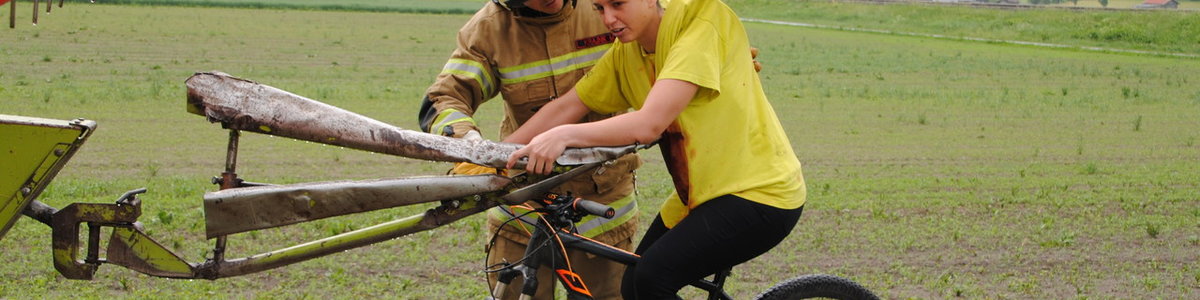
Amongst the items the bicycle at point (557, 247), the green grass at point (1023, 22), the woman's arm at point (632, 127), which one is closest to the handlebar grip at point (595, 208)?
the bicycle at point (557, 247)

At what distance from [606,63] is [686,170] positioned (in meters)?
0.53

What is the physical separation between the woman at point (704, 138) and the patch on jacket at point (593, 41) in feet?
2.28

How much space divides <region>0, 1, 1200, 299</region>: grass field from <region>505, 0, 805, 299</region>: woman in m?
3.19

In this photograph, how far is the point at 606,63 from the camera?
13.9ft

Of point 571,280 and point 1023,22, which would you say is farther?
point 1023,22

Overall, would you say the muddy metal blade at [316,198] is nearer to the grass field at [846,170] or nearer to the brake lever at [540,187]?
the brake lever at [540,187]

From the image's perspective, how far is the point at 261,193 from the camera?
3.27m

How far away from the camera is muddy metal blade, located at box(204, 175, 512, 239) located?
3.26 meters

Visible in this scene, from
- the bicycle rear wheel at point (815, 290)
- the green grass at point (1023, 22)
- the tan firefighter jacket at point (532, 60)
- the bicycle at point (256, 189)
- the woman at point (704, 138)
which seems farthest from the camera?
the green grass at point (1023, 22)

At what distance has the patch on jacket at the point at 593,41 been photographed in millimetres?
4766

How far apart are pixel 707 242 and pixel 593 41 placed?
3.92ft

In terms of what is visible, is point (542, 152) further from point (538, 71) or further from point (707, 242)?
point (538, 71)

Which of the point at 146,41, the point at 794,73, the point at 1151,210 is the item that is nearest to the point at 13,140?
the point at 1151,210

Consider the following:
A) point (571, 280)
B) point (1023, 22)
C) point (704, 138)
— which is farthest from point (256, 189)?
point (1023, 22)
